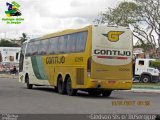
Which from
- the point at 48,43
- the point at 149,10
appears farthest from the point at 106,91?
the point at 149,10

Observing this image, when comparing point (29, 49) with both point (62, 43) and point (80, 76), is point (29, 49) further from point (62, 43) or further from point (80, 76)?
point (80, 76)

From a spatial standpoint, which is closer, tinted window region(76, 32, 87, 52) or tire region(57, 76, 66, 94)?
tinted window region(76, 32, 87, 52)

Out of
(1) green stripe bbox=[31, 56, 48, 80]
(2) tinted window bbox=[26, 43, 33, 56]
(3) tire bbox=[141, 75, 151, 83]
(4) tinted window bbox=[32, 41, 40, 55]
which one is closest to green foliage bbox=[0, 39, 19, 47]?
(3) tire bbox=[141, 75, 151, 83]

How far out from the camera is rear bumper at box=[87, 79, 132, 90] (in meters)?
24.0

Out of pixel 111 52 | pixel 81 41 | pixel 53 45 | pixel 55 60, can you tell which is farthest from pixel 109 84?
pixel 53 45

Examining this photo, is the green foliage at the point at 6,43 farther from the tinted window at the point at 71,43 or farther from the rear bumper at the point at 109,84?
the rear bumper at the point at 109,84

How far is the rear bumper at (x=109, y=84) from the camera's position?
943 inches

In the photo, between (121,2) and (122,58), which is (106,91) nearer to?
(122,58)

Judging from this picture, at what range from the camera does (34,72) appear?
105 ft

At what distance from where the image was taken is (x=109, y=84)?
2431 cm

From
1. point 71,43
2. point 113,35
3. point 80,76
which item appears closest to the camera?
point 113,35

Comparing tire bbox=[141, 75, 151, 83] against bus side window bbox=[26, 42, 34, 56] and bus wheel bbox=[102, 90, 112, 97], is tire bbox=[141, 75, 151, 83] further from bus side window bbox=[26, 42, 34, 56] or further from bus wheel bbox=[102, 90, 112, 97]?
bus wheel bbox=[102, 90, 112, 97]

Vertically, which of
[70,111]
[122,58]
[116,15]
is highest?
[116,15]

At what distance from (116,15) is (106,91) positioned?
47445mm
